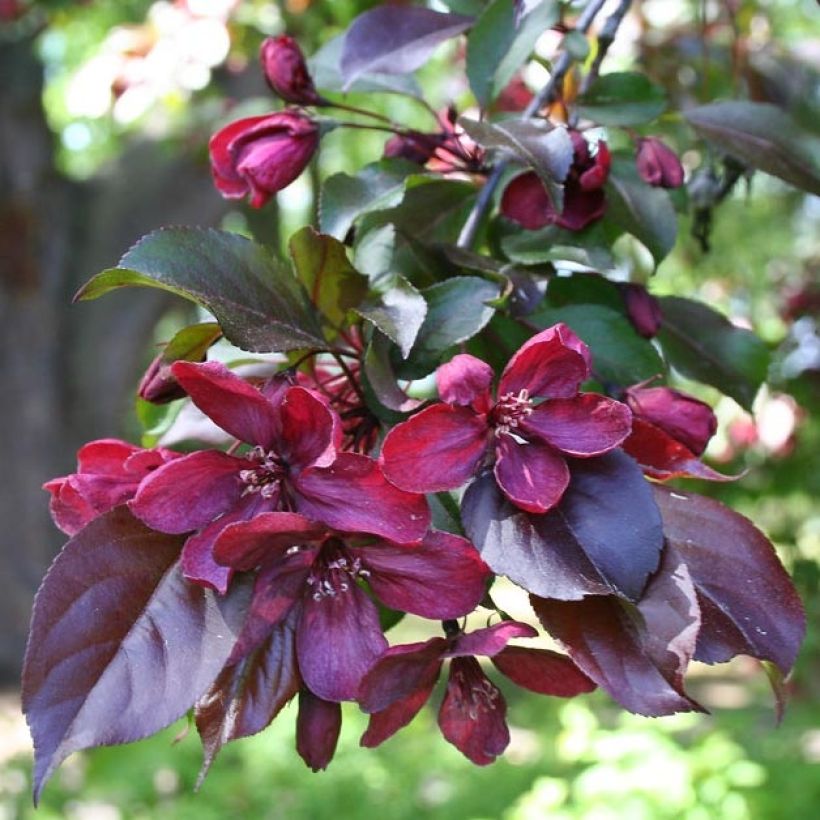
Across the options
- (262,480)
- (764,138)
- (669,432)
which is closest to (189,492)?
(262,480)

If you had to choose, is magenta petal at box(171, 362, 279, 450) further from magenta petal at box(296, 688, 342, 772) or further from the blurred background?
the blurred background

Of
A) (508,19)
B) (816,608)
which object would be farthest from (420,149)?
(816,608)

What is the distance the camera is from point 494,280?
61cm

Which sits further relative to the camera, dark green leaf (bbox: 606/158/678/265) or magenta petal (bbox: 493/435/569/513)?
dark green leaf (bbox: 606/158/678/265)

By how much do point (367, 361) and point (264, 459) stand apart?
0.24ft

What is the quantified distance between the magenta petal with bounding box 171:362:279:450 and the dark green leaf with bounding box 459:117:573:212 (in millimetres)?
209

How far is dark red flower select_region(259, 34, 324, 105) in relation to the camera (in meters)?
0.75

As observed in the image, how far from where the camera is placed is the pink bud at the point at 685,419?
1.96ft

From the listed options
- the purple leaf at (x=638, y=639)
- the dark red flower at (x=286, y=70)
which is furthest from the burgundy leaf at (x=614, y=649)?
the dark red flower at (x=286, y=70)

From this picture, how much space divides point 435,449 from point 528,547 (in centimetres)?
7

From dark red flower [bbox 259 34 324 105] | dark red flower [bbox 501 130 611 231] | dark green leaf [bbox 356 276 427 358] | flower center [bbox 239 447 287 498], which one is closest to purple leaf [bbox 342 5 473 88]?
dark red flower [bbox 259 34 324 105]

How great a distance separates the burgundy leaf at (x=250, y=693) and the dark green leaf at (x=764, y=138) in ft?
1.56

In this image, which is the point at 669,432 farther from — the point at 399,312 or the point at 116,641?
the point at 116,641

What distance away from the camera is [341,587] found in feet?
1.75
